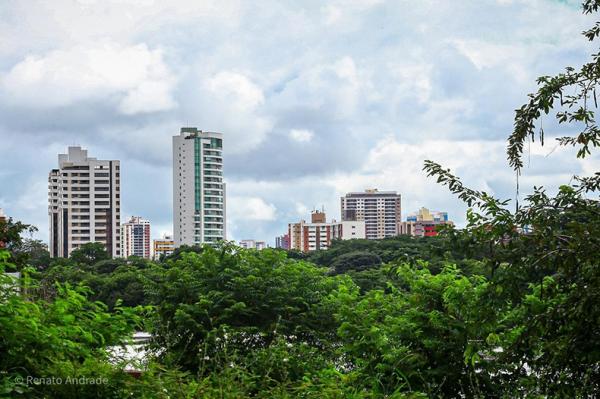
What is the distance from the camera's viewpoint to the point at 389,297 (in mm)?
11219

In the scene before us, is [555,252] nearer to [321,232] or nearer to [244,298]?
[244,298]

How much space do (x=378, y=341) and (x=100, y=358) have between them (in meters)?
4.84

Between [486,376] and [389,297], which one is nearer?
[486,376]

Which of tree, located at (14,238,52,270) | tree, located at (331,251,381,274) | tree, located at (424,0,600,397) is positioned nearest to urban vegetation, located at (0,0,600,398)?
tree, located at (424,0,600,397)

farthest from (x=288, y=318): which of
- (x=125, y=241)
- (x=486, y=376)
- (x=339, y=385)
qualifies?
(x=125, y=241)

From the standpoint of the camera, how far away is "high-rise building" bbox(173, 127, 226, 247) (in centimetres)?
8806

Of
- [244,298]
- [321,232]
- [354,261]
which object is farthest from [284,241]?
[244,298]

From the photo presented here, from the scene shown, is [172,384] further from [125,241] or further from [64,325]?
[125,241]

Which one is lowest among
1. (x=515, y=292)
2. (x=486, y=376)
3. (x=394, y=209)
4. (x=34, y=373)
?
(x=486, y=376)

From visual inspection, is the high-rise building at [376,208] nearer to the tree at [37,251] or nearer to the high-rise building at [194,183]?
the high-rise building at [194,183]

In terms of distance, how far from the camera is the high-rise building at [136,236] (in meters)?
132

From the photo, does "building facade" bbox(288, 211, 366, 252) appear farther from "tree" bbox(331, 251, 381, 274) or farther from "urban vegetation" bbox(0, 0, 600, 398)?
"urban vegetation" bbox(0, 0, 600, 398)

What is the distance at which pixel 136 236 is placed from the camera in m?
134

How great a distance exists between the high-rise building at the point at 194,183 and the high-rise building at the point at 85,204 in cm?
792
